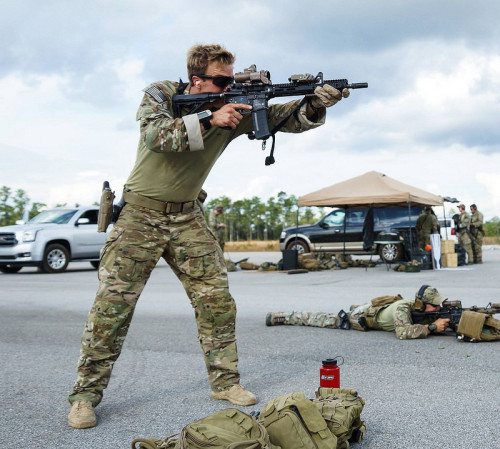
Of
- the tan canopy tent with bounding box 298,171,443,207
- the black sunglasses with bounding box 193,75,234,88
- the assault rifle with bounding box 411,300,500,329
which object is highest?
the tan canopy tent with bounding box 298,171,443,207

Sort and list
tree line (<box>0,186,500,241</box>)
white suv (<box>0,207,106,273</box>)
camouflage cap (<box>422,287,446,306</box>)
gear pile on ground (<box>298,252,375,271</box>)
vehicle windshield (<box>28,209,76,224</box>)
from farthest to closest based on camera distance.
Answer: tree line (<box>0,186,500,241</box>) → vehicle windshield (<box>28,209,76,224</box>) → gear pile on ground (<box>298,252,375,271</box>) → white suv (<box>0,207,106,273</box>) → camouflage cap (<box>422,287,446,306</box>)

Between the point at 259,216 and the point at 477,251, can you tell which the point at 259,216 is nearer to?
the point at 259,216

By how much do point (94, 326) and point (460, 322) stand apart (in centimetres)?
356

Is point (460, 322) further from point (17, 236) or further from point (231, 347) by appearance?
point (17, 236)

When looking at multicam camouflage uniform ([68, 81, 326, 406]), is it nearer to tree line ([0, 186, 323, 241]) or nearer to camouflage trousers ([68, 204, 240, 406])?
camouflage trousers ([68, 204, 240, 406])

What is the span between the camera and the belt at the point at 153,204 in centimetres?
380

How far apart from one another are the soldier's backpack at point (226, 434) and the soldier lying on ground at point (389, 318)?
359cm

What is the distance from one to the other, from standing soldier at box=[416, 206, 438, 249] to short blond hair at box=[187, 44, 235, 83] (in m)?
14.8

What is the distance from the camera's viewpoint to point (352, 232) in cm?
1919

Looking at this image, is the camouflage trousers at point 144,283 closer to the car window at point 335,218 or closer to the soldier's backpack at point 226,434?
the soldier's backpack at point 226,434

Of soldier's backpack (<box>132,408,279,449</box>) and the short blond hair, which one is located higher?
the short blond hair

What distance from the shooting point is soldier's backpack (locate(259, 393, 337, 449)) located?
270cm

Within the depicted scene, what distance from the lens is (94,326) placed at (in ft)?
11.8

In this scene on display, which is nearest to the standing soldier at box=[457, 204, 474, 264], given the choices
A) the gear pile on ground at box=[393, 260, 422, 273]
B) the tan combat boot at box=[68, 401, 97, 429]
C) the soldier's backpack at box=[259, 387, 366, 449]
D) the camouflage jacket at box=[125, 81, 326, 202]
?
the gear pile on ground at box=[393, 260, 422, 273]
